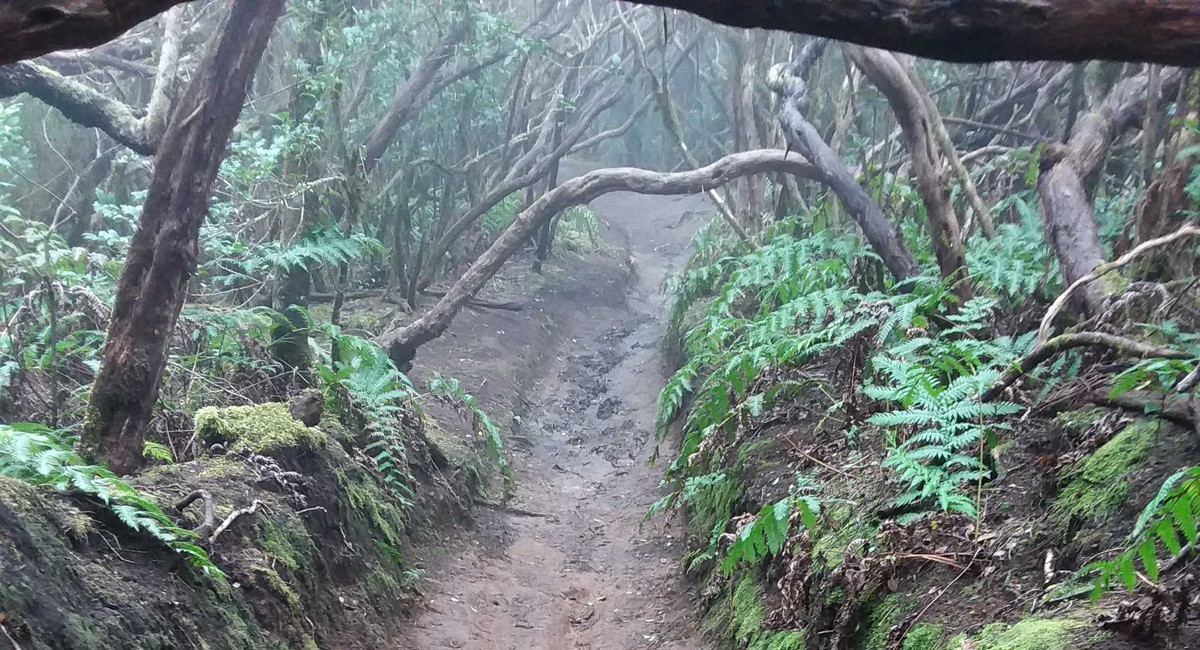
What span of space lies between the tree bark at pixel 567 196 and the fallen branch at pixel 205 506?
3953mm

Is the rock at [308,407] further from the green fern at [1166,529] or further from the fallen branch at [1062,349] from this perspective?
the green fern at [1166,529]

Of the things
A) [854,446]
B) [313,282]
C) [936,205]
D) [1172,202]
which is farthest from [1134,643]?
[313,282]

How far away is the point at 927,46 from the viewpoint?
2.00m

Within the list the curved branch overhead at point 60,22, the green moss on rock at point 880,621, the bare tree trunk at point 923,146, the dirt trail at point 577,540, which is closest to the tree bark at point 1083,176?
the bare tree trunk at point 923,146

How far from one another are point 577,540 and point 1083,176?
411cm

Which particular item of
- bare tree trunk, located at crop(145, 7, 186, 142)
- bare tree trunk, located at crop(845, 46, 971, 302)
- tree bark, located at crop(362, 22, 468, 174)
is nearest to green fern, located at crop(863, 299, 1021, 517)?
bare tree trunk, located at crop(845, 46, 971, 302)

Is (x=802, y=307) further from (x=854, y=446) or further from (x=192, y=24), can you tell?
(x=192, y=24)

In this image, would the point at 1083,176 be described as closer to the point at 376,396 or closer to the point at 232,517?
the point at 376,396

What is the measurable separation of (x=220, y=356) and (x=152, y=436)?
3.01ft

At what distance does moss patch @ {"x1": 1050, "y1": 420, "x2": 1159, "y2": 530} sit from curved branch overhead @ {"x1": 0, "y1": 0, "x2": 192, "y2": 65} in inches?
111

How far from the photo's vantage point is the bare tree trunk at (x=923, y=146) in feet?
15.8

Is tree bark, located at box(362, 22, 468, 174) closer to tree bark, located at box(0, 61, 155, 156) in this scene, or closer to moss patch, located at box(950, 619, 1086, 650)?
tree bark, located at box(0, 61, 155, 156)

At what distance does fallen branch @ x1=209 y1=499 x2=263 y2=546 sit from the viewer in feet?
10.5

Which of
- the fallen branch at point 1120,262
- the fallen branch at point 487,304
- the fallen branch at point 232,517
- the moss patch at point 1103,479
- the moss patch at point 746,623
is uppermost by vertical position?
the fallen branch at point 1120,262
